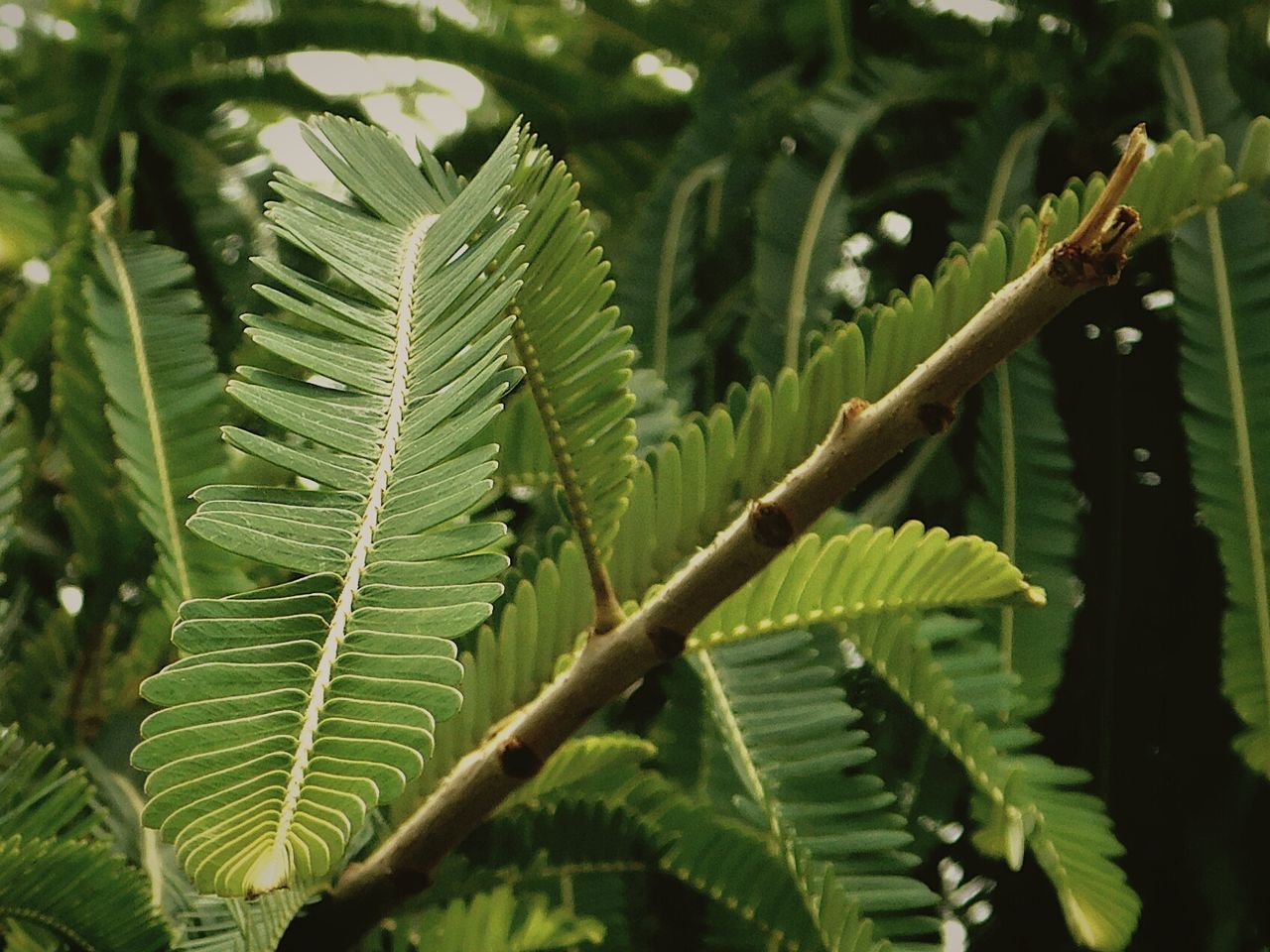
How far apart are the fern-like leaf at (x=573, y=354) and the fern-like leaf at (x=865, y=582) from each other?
5 cm

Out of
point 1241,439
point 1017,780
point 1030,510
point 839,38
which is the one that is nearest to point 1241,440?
point 1241,439

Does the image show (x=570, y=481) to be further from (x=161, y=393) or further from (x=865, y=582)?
(x=161, y=393)

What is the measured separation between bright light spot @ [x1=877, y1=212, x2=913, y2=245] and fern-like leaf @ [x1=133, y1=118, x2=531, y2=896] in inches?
25.2

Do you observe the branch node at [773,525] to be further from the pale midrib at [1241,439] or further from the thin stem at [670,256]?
the thin stem at [670,256]

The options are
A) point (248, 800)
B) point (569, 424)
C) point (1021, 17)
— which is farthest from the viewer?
point (1021, 17)

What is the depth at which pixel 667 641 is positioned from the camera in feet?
1.05

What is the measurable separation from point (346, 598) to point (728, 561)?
0.40 feet

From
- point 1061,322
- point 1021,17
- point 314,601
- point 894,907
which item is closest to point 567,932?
point 894,907

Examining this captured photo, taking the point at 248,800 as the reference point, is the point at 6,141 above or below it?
above

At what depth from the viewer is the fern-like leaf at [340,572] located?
0.19 m

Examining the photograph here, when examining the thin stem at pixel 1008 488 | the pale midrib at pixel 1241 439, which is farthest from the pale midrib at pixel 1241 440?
the thin stem at pixel 1008 488

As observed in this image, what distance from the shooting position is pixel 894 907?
41cm

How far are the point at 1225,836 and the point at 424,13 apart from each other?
2.68 feet

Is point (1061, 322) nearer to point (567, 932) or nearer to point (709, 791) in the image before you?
point (709, 791)
